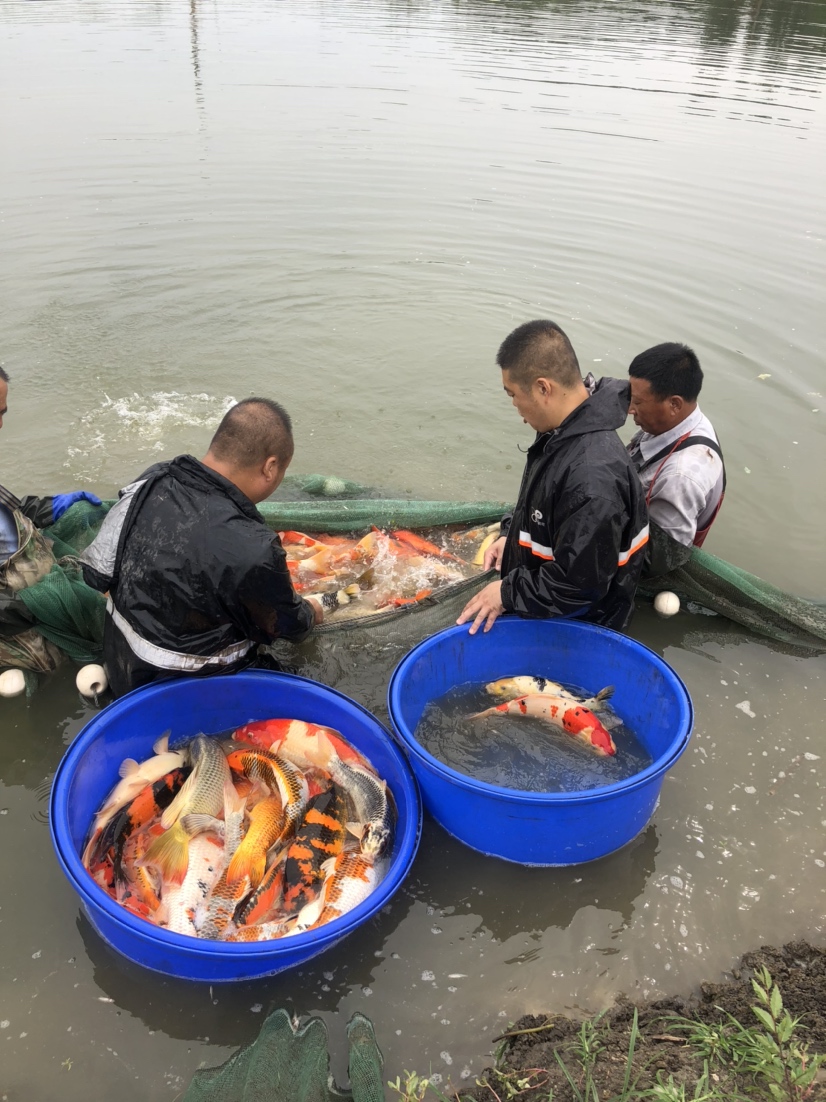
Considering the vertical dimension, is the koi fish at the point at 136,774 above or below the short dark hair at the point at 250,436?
below

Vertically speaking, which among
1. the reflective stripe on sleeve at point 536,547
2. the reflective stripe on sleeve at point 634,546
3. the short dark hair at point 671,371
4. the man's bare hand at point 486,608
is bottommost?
the man's bare hand at point 486,608

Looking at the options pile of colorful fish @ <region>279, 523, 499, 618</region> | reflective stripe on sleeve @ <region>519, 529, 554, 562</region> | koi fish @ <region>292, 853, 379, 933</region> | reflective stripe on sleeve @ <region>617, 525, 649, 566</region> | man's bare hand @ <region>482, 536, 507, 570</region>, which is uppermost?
reflective stripe on sleeve @ <region>617, 525, 649, 566</region>

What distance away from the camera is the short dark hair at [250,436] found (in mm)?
3375

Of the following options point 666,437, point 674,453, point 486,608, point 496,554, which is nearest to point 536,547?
point 486,608

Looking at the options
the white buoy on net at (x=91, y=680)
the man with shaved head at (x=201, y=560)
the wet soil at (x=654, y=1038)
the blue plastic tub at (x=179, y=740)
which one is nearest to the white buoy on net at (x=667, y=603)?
the wet soil at (x=654, y=1038)

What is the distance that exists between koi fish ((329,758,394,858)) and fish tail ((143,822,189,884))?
68 centimetres

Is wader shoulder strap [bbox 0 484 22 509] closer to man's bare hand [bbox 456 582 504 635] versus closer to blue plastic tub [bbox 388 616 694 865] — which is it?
blue plastic tub [bbox 388 616 694 865]

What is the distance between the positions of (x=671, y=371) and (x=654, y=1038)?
10.4ft

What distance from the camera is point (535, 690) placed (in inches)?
156

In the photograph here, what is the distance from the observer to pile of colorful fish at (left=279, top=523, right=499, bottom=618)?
493 centimetres

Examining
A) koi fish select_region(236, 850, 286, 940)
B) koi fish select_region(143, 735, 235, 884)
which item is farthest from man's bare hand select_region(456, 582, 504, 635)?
koi fish select_region(236, 850, 286, 940)

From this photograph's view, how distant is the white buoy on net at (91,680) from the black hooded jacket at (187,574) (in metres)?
0.45

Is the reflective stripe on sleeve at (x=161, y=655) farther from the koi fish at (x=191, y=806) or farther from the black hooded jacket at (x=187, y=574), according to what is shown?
the koi fish at (x=191, y=806)

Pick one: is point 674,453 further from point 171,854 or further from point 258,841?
point 171,854
